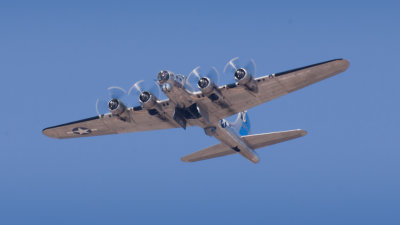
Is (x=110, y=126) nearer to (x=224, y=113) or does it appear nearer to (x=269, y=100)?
(x=224, y=113)

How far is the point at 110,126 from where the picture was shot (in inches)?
2005

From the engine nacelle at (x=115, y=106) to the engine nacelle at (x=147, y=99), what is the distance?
286cm

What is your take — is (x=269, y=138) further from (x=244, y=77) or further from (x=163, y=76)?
(x=163, y=76)

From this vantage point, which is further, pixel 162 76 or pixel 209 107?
pixel 209 107

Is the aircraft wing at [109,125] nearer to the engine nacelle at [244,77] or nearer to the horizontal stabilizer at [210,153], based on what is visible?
the horizontal stabilizer at [210,153]

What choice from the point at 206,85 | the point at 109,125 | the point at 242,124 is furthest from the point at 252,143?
the point at 109,125

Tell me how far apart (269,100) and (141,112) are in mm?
11850

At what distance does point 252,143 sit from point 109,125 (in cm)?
1444

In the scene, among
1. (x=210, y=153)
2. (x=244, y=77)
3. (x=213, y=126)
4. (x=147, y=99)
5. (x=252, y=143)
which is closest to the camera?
(x=244, y=77)

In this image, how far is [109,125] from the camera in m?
50.8

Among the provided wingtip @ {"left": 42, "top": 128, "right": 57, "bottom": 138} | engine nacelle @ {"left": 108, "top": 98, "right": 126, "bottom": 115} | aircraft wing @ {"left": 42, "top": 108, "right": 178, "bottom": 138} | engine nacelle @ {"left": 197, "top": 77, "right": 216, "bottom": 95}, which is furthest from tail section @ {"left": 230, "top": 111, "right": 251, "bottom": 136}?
wingtip @ {"left": 42, "top": 128, "right": 57, "bottom": 138}

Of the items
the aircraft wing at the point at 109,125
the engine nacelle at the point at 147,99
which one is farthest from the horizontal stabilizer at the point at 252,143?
the engine nacelle at the point at 147,99

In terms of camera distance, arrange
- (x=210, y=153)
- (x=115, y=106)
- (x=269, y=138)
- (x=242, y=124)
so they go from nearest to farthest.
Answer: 1. (x=115, y=106)
2. (x=269, y=138)
3. (x=210, y=153)
4. (x=242, y=124)

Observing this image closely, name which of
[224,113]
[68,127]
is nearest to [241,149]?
[224,113]
